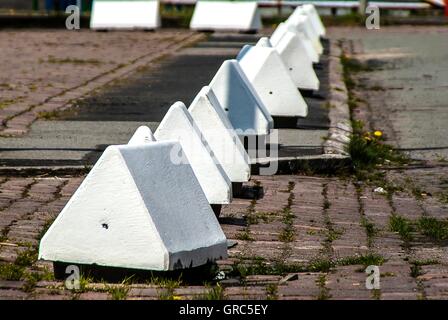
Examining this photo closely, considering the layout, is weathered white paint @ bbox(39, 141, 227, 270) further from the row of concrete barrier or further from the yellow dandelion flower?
the yellow dandelion flower

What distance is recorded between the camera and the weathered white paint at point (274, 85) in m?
12.1

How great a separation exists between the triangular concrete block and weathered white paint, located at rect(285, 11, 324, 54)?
2.34 meters

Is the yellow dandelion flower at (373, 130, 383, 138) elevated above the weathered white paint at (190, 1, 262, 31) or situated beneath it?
elevated above

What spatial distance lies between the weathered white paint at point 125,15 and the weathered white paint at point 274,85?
12.9 m

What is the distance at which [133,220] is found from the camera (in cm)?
621

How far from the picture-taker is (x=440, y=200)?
945cm

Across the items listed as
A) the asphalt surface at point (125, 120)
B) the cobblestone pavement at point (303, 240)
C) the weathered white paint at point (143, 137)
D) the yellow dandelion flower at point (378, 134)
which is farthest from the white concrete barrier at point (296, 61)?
the weathered white paint at point (143, 137)

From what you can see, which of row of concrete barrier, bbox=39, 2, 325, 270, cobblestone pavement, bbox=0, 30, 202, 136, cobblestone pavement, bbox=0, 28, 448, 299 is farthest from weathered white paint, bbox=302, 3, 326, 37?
row of concrete barrier, bbox=39, 2, 325, 270

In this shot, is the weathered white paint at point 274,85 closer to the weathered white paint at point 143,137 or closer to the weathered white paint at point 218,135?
the weathered white paint at point 218,135

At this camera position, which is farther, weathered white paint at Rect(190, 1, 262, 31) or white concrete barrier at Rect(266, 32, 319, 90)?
weathered white paint at Rect(190, 1, 262, 31)

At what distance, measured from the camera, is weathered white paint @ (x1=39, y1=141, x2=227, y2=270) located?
20.4 feet

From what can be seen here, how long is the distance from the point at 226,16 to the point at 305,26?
6.87m

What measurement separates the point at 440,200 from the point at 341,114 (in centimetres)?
430
